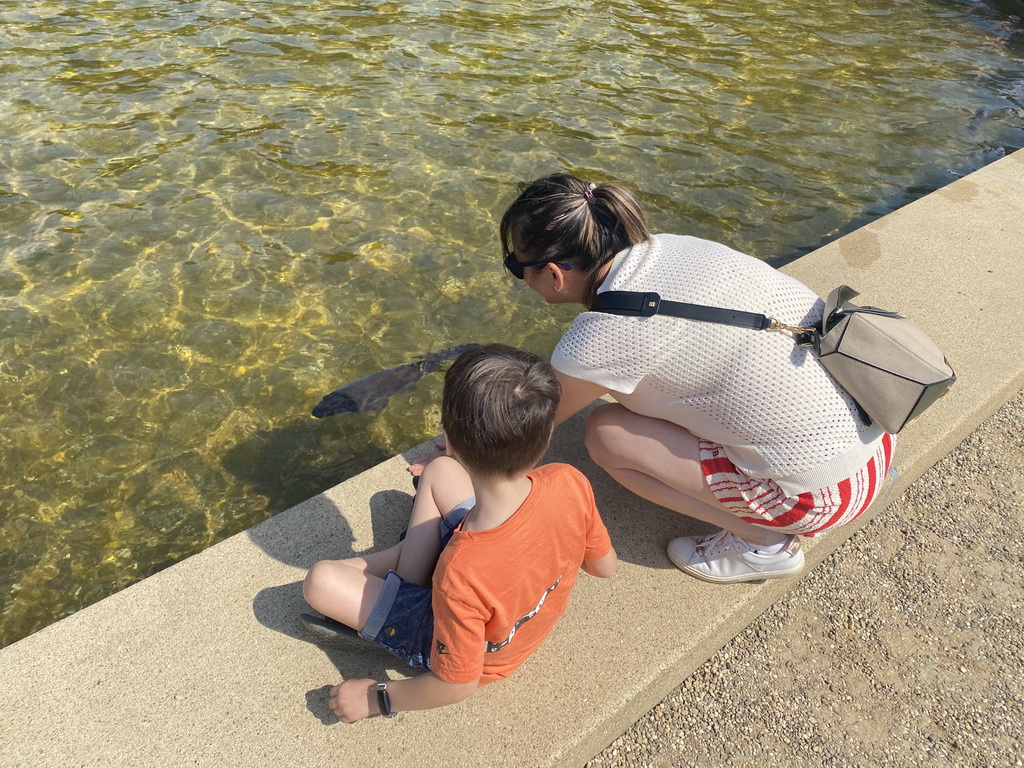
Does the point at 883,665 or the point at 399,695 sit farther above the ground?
the point at 399,695

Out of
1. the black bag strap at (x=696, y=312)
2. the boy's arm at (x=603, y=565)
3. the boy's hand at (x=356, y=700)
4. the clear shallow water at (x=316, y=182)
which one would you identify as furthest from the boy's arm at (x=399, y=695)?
the clear shallow water at (x=316, y=182)

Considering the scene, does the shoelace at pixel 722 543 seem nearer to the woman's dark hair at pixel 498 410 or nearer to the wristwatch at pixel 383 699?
the woman's dark hair at pixel 498 410

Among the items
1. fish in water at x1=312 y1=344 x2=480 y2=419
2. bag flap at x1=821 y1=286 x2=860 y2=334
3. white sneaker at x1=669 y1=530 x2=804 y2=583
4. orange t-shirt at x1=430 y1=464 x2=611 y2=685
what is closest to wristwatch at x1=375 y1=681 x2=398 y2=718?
orange t-shirt at x1=430 y1=464 x2=611 y2=685

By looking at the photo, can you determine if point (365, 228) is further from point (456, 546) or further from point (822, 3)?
point (822, 3)

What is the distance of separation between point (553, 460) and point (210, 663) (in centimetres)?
163

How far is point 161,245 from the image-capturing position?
224 inches

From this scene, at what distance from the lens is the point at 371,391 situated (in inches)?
185

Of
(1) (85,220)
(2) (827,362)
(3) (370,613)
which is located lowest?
(1) (85,220)

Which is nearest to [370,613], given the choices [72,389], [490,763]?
[490,763]

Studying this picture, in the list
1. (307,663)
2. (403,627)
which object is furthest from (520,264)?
(307,663)

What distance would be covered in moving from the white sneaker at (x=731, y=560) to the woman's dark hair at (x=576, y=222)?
3.97 ft

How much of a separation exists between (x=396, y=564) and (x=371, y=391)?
1.96 m

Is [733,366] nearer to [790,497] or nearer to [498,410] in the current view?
[790,497]

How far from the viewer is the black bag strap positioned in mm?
2592
